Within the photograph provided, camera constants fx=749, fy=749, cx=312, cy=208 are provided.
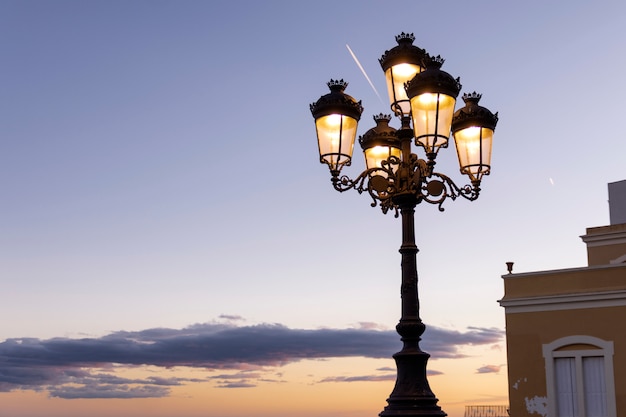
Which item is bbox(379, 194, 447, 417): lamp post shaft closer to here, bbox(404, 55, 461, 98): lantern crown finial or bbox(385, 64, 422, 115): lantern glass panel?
bbox(404, 55, 461, 98): lantern crown finial

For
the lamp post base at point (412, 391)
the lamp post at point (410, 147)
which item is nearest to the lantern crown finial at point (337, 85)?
the lamp post at point (410, 147)

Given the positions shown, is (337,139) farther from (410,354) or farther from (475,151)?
(410,354)

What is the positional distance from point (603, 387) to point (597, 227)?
5625 millimetres

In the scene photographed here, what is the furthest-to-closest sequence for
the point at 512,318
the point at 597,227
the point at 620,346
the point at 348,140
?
the point at 597,227
the point at 512,318
the point at 620,346
the point at 348,140

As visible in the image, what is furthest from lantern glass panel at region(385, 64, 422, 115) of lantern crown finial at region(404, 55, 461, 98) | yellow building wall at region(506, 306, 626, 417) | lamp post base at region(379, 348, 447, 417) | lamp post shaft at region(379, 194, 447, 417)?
yellow building wall at region(506, 306, 626, 417)

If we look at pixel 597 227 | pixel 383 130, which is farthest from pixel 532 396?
pixel 383 130

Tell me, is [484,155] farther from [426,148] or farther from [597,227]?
[597,227]

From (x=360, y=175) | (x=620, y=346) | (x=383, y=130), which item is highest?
(x=383, y=130)

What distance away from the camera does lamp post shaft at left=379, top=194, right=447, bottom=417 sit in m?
7.38

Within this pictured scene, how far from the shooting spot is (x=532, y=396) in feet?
65.7

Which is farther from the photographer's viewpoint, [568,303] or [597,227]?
[597,227]

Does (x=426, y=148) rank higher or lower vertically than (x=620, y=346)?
higher

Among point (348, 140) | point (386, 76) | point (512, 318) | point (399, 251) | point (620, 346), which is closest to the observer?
point (399, 251)

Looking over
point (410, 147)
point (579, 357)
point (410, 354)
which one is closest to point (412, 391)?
point (410, 354)
